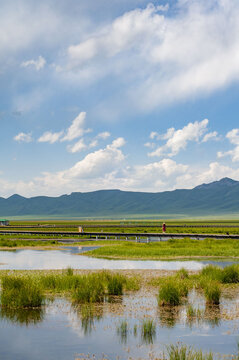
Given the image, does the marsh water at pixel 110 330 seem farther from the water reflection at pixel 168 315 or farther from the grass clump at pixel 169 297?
the grass clump at pixel 169 297

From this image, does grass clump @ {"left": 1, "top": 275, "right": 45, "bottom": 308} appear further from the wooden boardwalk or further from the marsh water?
the wooden boardwalk

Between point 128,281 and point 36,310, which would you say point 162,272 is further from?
point 36,310

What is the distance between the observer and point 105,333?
14.1 meters

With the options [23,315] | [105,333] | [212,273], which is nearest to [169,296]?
[105,333]

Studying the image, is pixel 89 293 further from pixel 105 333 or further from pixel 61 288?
pixel 105 333

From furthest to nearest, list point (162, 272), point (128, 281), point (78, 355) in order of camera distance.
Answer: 1. point (162, 272)
2. point (128, 281)
3. point (78, 355)

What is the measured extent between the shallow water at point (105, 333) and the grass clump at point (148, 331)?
6cm

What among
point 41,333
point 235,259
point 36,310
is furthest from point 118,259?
point 41,333

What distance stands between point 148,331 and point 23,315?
196 inches

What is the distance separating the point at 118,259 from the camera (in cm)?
3972

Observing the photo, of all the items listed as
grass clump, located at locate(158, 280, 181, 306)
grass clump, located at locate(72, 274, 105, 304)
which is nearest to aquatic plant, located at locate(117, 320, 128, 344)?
grass clump, located at locate(158, 280, 181, 306)

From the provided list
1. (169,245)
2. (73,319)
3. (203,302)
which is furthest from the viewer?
(169,245)

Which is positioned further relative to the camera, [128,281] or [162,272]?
[162,272]

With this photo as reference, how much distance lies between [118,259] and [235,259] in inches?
397
